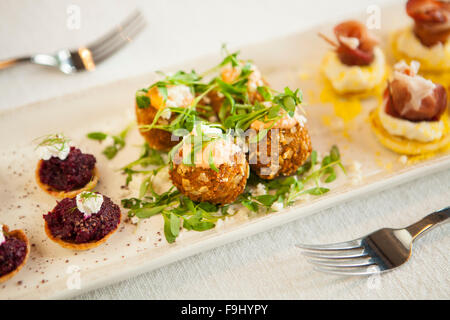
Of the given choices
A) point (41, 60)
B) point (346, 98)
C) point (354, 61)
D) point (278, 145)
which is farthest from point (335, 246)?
point (41, 60)

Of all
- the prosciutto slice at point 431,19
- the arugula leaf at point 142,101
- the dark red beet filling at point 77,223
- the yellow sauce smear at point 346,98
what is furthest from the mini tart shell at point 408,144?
the dark red beet filling at point 77,223

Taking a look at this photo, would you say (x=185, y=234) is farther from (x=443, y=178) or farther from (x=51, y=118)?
(x=443, y=178)

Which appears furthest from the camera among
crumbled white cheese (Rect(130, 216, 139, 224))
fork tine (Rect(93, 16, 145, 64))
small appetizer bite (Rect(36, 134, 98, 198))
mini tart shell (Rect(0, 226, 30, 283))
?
fork tine (Rect(93, 16, 145, 64))

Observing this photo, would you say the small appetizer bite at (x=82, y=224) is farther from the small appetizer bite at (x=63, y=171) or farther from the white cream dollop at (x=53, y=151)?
the white cream dollop at (x=53, y=151)

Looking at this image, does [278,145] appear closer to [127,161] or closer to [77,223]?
[127,161]

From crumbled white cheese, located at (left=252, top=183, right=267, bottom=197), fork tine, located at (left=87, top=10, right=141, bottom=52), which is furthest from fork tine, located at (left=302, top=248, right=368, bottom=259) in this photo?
fork tine, located at (left=87, top=10, right=141, bottom=52)

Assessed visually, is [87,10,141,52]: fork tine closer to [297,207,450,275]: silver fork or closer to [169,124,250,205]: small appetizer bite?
[169,124,250,205]: small appetizer bite

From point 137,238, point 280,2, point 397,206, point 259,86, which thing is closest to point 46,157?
point 137,238
